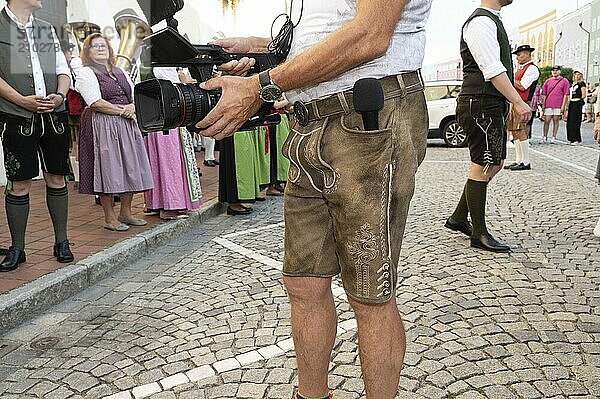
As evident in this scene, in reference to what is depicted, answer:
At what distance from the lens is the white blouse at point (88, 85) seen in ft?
18.2

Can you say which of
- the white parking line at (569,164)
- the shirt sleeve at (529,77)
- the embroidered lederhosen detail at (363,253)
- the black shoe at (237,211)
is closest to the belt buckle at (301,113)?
the embroidered lederhosen detail at (363,253)

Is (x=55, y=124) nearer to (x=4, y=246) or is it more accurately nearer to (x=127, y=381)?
(x=4, y=246)

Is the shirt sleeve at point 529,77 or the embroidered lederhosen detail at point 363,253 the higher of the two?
the shirt sleeve at point 529,77

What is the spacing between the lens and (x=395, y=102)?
2.00m

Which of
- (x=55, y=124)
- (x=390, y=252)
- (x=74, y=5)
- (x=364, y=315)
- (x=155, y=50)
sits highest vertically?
(x=74, y=5)

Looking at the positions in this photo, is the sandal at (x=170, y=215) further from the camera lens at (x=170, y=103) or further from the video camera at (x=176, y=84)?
the camera lens at (x=170, y=103)

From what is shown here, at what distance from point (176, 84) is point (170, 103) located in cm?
10

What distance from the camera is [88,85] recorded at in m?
5.56

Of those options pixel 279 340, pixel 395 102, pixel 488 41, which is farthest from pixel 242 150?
pixel 395 102

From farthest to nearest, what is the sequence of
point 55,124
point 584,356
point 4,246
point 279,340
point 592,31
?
point 592,31, point 4,246, point 55,124, point 279,340, point 584,356

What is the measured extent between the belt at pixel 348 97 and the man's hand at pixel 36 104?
293cm

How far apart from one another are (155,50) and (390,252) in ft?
3.48

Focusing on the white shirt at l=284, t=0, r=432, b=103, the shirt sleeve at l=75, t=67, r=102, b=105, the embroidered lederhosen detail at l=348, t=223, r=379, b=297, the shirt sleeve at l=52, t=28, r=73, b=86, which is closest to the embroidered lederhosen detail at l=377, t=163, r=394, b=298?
the embroidered lederhosen detail at l=348, t=223, r=379, b=297

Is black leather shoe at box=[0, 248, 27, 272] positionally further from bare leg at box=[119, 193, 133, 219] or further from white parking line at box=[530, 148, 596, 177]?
white parking line at box=[530, 148, 596, 177]
